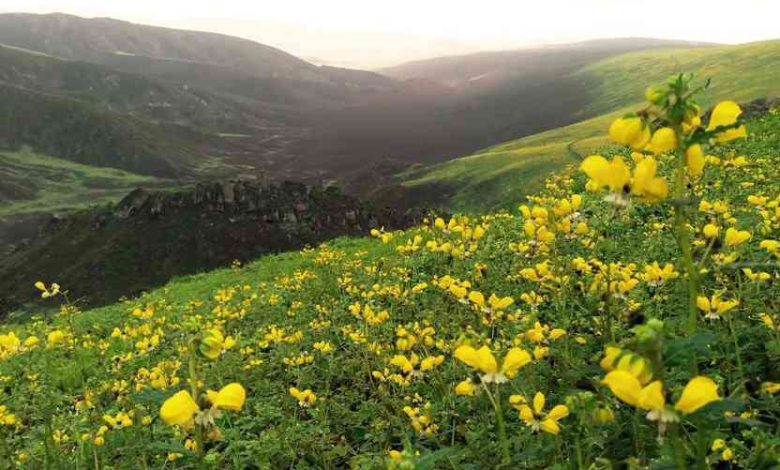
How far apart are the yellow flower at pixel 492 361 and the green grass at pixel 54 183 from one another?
435ft

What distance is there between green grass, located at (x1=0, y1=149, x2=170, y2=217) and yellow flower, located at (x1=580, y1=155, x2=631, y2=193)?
13312cm

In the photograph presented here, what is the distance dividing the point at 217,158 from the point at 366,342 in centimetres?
17897

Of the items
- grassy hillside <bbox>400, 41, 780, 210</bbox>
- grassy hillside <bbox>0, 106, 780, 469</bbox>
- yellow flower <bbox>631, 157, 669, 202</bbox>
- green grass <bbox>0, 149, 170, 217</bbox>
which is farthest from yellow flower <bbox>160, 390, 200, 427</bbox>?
green grass <bbox>0, 149, 170, 217</bbox>

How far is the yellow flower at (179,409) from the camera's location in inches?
85.0

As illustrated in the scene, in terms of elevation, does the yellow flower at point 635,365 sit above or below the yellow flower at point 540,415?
above

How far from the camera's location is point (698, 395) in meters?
1.62

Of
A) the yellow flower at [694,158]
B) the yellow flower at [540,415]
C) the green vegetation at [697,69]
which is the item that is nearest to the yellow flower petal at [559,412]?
the yellow flower at [540,415]

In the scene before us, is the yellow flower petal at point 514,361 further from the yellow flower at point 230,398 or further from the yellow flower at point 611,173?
the yellow flower at point 230,398

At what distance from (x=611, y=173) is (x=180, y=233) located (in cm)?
3068

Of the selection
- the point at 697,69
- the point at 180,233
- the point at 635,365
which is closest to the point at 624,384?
the point at 635,365

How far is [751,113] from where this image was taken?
22188 mm

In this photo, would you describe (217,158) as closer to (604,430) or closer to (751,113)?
(751,113)

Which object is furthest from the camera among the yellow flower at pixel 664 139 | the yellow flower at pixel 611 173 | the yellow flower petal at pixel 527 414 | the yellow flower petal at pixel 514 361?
the yellow flower petal at pixel 527 414

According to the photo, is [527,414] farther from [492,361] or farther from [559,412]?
[492,361]
